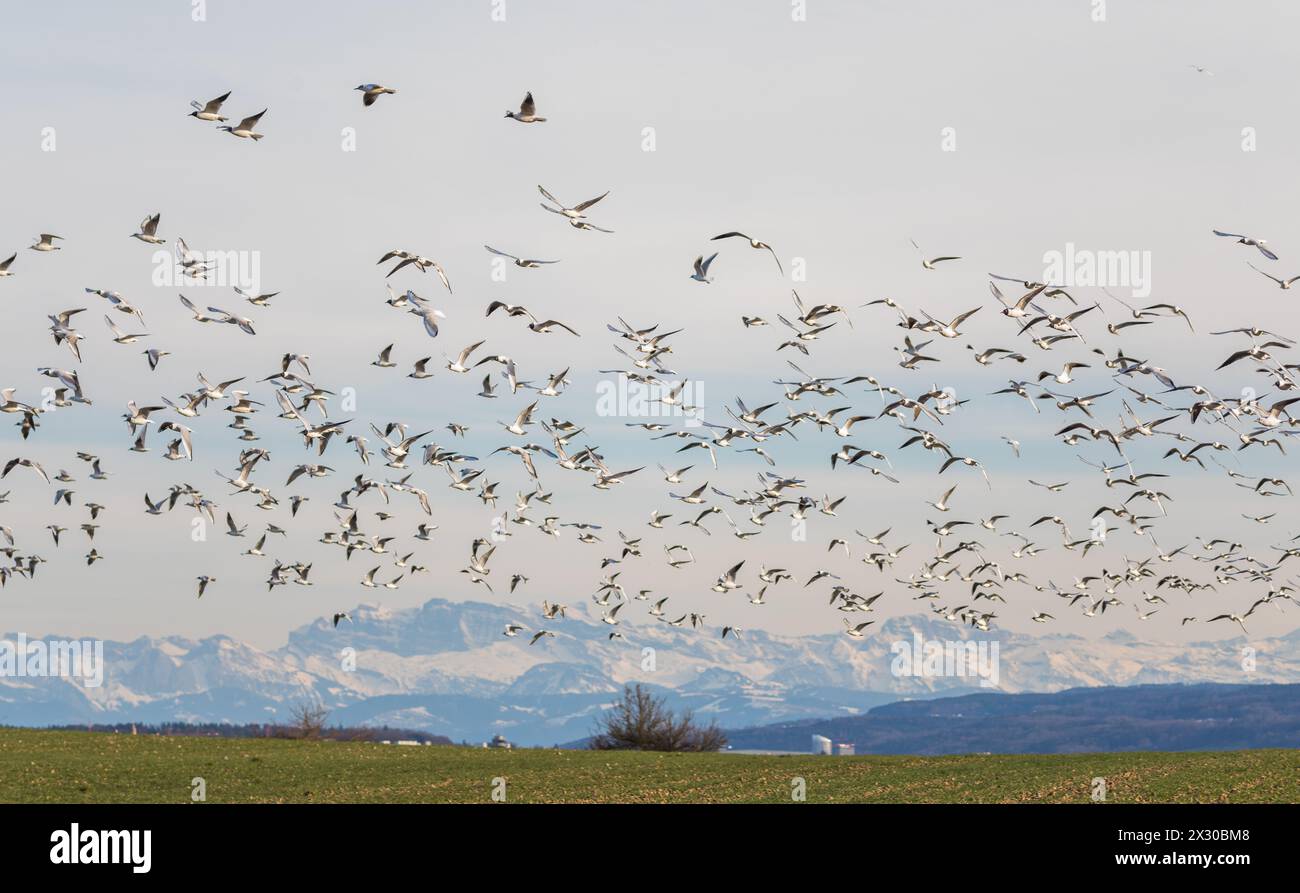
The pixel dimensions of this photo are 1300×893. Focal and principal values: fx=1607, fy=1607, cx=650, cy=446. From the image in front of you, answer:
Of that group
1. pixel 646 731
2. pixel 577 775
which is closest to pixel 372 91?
pixel 577 775

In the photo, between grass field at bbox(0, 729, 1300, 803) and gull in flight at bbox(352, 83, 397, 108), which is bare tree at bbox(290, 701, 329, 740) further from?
→ gull in flight at bbox(352, 83, 397, 108)

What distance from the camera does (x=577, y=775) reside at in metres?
67.6

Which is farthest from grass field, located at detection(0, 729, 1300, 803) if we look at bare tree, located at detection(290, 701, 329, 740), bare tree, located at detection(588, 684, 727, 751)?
bare tree, located at detection(290, 701, 329, 740)

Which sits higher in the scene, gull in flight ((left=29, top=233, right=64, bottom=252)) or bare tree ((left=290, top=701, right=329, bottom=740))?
gull in flight ((left=29, top=233, right=64, bottom=252))

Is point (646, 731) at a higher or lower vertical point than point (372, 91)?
lower

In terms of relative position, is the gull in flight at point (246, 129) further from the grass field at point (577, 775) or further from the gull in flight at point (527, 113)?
the grass field at point (577, 775)

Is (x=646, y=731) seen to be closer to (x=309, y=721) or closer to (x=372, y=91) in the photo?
(x=309, y=721)

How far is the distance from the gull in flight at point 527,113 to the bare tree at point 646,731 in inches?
2292

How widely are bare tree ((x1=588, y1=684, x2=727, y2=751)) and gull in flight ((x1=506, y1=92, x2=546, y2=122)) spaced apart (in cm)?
5822

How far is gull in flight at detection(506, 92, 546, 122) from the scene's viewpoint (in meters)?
40.5

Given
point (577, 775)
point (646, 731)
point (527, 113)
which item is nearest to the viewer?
point (527, 113)

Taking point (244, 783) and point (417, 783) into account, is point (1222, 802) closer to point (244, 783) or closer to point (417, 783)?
point (417, 783)

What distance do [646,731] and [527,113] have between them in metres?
61.2

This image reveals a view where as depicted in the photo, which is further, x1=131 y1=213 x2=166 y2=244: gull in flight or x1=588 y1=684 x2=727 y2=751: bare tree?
x1=588 y1=684 x2=727 y2=751: bare tree
